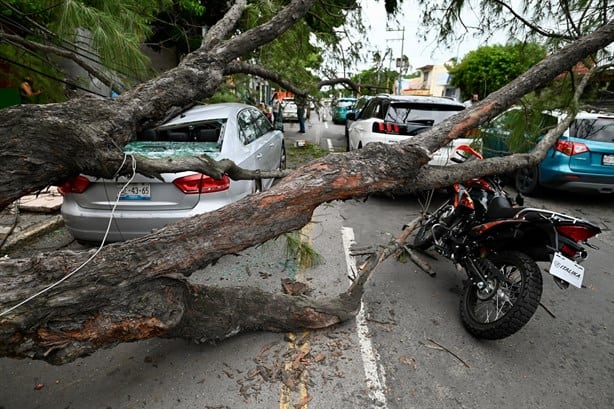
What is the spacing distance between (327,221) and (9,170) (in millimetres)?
3802

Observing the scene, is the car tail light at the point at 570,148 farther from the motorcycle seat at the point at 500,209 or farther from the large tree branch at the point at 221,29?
the large tree branch at the point at 221,29

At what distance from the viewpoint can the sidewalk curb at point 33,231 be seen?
389 centimetres

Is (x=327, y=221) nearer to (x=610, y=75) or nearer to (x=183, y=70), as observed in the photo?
(x=183, y=70)

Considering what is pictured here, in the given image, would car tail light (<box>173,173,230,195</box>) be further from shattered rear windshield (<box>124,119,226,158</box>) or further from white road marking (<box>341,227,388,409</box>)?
white road marking (<box>341,227,388,409</box>)

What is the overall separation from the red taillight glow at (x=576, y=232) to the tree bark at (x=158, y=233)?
0.71 m

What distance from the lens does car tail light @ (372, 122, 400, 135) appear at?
221 inches

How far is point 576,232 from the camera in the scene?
95.2 inches

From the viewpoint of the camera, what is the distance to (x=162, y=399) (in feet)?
6.89

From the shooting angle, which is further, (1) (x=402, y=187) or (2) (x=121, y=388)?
(1) (x=402, y=187)

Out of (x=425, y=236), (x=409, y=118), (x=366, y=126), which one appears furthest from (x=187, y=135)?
(x=409, y=118)

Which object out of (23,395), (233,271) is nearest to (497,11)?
(233,271)

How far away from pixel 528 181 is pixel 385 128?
311 centimetres

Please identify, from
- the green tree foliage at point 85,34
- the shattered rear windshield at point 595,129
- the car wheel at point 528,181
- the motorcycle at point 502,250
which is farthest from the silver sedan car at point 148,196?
the shattered rear windshield at point 595,129

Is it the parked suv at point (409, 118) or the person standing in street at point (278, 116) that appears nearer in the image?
the parked suv at point (409, 118)
